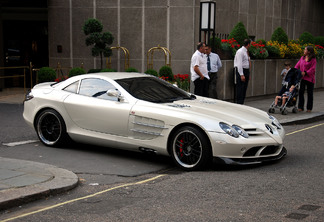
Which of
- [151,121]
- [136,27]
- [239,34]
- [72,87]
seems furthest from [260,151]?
[136,27]

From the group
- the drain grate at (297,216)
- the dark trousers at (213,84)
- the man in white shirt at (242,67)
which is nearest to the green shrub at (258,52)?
the dark trousers at (213,84)

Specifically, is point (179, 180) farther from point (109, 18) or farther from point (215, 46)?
point (109, 18)

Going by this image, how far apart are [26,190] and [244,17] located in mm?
18869

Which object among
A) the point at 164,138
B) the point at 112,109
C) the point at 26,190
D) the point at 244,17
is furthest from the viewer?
the point at 244,17

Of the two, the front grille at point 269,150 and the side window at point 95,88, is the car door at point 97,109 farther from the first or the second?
the front grille at point 269,150

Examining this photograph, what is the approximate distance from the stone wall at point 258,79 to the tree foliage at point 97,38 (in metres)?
4.23

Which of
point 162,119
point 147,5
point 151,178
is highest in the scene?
point 147,5

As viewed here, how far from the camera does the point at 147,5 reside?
20531 mm

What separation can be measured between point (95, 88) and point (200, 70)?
5367 millimetres

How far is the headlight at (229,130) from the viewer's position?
7.61 meters

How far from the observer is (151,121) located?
26.8 ft

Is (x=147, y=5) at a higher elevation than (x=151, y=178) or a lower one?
higher

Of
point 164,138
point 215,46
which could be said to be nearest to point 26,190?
point 164,138

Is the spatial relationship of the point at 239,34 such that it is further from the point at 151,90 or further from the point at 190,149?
the point at 190,149
